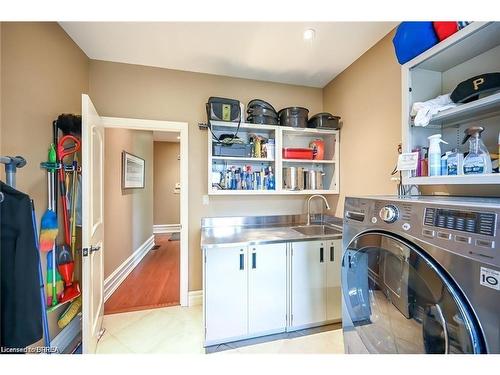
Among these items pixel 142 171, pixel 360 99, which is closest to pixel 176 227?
pixel 142 171

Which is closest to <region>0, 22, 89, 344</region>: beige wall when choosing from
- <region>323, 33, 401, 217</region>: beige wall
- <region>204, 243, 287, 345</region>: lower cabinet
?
<region>204, 243, 287, 345</region>: lower cabinet

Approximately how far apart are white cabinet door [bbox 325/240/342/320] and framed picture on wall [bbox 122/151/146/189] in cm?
294

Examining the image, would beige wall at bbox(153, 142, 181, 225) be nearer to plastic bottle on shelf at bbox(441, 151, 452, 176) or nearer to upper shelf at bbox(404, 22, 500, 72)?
upper shelf at bbox(404, 22, 500, 72)

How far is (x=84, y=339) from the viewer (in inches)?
56.6

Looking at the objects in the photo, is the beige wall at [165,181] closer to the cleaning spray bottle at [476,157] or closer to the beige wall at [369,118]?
the beige wall at [369,118]

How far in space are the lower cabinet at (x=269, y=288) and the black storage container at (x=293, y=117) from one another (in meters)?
1.24

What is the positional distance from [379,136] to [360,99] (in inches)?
18.4

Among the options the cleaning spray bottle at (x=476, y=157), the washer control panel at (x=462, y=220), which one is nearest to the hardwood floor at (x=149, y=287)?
the washer control panel at (x=462, y=220)

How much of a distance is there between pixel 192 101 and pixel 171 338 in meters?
2.28

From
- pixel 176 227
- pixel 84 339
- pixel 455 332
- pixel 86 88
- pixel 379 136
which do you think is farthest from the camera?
pixel 176 227

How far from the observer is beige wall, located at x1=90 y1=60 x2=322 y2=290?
2111mm

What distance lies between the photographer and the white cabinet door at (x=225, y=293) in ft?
5.45

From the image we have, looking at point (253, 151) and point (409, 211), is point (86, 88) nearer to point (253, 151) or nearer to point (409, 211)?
point (253, 151)

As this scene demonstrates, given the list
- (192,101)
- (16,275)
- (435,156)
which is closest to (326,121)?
(435,156)
